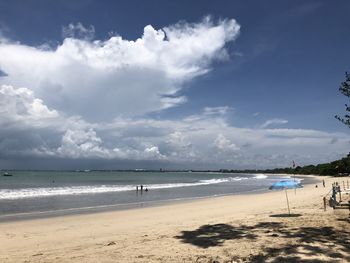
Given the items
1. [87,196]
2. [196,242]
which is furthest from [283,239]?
[87,196]

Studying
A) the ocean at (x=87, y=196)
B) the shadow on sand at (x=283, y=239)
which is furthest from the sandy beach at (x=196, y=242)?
the ocean at (x=87, y=196)

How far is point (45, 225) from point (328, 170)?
114 m

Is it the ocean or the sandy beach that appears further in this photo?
the ocean

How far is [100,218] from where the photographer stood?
23344 mm

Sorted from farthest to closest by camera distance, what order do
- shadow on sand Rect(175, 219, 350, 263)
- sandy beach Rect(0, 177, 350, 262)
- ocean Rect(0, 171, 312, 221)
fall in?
ocean Rect(0, 171, 312, 221) < sandy beach Rect(0, 177, 350, 262) < shadow on sand Rect(175, 219, 350, 263)

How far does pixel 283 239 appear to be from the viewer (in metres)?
12.6

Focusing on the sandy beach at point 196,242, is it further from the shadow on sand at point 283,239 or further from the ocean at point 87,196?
the ocean at point 87,196

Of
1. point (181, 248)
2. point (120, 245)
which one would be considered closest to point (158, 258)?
point (181, 248)

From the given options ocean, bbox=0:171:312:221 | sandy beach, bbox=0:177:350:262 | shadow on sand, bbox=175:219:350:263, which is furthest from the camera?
ocean, bbox=0:171:312:221

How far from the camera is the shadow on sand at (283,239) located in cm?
1038

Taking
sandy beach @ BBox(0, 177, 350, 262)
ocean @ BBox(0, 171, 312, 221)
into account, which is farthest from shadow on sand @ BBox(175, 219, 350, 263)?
ocean @ BBox(0, 171, 312, 221)

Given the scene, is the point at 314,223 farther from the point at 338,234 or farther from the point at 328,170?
the point at 328,170

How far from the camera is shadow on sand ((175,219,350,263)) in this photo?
1038 cm

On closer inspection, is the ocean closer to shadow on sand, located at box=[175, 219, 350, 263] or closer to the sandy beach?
the sandy beach
